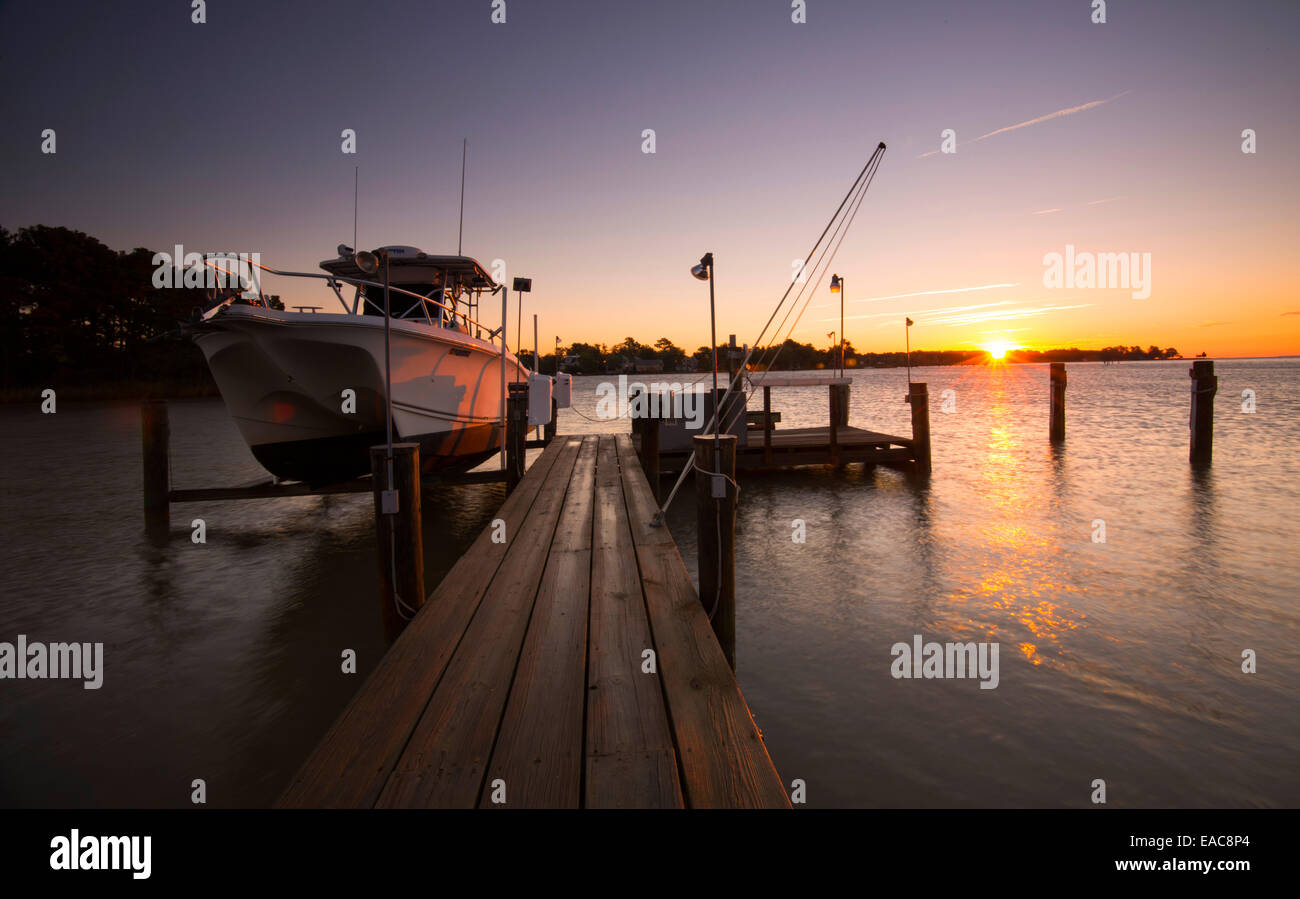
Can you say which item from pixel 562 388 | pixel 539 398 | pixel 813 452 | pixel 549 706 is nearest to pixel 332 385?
pixel 539 398

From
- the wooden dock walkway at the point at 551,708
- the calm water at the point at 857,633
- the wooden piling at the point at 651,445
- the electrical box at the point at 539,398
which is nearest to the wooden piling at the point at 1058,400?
the calm water at the point at 857,633

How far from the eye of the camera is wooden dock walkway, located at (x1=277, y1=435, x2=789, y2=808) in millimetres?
2125

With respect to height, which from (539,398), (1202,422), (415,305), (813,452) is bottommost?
(813,452)

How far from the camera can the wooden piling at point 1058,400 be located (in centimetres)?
1872

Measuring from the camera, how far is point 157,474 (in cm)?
1065

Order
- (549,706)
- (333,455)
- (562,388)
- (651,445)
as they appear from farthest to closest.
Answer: (562,388)
(651,445)
(333,455)
(549,706)

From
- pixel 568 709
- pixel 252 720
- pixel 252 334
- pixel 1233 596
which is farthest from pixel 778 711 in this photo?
pixel 252 334

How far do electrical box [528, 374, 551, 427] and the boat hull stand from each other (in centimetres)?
185

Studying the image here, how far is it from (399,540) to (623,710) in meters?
3.13

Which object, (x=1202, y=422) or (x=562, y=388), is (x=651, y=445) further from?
(x=1202, y=422)

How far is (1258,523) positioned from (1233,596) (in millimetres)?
4999

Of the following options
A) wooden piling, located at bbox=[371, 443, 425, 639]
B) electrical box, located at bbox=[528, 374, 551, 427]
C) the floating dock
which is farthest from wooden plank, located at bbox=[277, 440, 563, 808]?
electrical box, located at bbox=[528, 374, 551, 427]

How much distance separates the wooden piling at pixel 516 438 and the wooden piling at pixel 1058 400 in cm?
1683
